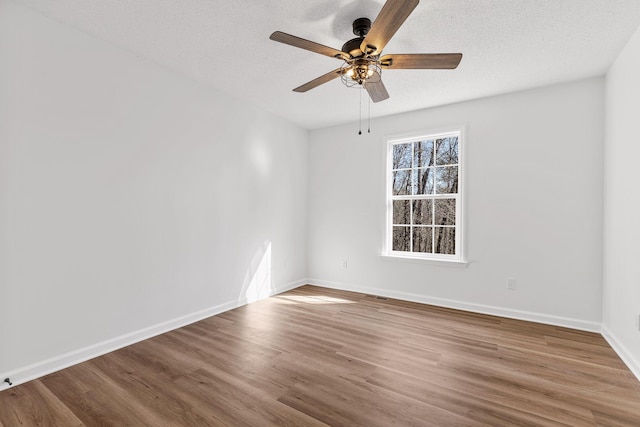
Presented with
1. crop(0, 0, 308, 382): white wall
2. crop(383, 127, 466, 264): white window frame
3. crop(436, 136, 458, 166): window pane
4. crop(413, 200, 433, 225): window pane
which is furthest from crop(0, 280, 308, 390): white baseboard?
crop(436, 136, 458, 166): window pane

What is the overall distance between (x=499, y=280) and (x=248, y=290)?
3015 mm

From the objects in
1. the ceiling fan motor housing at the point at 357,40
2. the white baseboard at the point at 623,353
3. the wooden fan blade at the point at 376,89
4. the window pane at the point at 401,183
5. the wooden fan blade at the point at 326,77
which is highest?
the ceiling fan motor housing at the point at 357,40

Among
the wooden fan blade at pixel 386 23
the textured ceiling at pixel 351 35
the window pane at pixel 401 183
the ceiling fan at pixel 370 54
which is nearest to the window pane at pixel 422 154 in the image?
the window pane at pixel 401 183

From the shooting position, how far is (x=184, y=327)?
3092 millimetres

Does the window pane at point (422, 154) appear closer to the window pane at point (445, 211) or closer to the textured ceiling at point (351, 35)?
the window pane at point (445, 211)

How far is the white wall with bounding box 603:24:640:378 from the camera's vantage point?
2303mm

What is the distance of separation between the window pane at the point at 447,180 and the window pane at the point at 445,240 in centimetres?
50

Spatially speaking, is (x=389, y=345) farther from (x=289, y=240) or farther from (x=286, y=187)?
(x=286, y=187)

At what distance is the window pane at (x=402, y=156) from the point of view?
169 inches

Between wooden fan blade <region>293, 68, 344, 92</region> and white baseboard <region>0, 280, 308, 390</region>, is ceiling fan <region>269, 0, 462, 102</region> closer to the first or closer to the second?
wooden fan blade <region>293, 68, 344, 92</region>

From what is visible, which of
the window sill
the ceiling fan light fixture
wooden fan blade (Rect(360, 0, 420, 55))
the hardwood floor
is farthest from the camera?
the window sill

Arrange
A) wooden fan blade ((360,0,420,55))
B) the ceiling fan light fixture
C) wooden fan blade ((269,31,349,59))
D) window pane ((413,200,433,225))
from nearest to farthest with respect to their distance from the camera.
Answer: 1. wooden fan blade ((360,0,420,55))
2. wooden fan blade ((269,31,349,59))
3. the ceiling fan light fixture
4. window pane ((413,200,433,225))

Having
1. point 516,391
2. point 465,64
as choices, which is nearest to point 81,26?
point 465,64

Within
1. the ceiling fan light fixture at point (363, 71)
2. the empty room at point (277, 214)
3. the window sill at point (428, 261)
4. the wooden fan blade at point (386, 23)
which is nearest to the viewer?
the wooden fan blade at point (386, 23)
